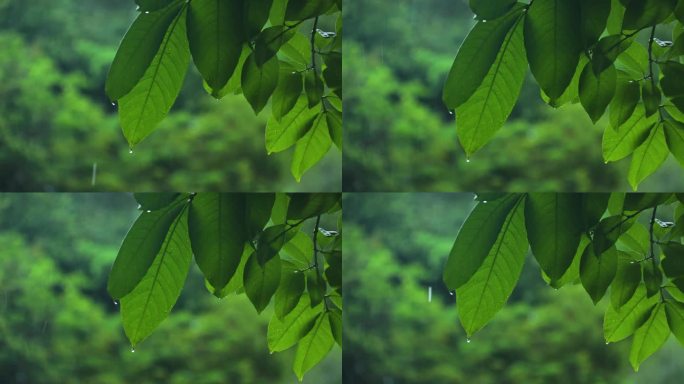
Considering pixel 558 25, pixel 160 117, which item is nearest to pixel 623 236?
pixel 558 25

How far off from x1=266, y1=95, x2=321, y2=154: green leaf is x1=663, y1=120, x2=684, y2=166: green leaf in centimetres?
64

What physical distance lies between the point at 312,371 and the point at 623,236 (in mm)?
605

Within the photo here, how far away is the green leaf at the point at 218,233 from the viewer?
74.2 inches

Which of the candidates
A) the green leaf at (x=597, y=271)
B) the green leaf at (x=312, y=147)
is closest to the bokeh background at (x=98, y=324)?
the green leaf at (x=312, y=147)

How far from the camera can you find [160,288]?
1901 millimetres


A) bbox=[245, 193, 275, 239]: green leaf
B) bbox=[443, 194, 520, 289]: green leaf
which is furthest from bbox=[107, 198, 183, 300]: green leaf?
bbox=[443, 194, 520, 289]: green leaf

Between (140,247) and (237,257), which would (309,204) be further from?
(140,247)

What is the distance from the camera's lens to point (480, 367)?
1.91 m

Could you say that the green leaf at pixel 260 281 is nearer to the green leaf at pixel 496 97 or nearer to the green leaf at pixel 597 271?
the green leaf at pixel 496 97

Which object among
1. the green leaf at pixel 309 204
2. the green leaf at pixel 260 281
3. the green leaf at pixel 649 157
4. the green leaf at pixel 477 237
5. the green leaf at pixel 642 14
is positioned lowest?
the green leaf at pixel 260 281

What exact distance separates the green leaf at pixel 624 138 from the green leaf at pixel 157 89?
753 mm

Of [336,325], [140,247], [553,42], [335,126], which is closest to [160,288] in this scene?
[140,247]

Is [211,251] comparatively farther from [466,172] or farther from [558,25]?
[558,25]

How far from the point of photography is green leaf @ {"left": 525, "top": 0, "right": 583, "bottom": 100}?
72.6 inches
